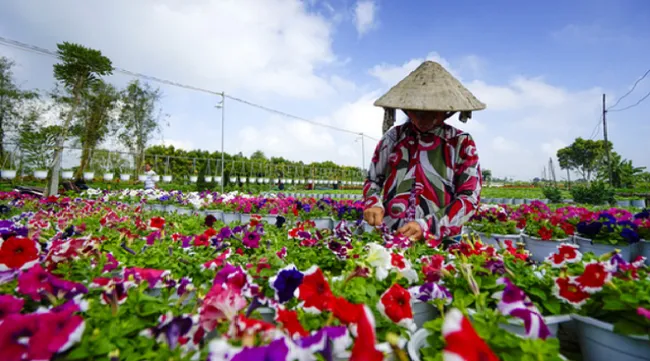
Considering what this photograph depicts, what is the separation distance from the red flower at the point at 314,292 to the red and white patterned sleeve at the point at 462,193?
1.24 m

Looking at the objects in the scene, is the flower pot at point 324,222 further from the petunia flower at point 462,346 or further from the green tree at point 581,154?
the green tree at point 581,154

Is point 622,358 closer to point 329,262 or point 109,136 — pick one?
point 329,262

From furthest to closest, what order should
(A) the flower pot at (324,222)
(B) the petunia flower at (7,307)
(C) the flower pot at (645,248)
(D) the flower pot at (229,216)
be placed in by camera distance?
(D) the flower pot at (229,216) → (A) the flower pot at (324,222) → (C) the flower pot at (645,248) → (B) the petunia flower at (7,307)

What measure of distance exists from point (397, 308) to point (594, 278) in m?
0.59

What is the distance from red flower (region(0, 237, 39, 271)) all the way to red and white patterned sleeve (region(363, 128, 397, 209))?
1.75 m

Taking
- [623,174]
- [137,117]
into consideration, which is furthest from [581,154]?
[137,117]

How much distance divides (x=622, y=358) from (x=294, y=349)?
2.92 feet

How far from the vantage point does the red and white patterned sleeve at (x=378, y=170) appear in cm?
239

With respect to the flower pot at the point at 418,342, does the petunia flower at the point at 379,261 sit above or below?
above

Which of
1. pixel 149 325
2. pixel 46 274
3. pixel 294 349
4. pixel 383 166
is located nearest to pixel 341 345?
pixel 294 349

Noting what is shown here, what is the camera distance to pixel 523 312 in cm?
79

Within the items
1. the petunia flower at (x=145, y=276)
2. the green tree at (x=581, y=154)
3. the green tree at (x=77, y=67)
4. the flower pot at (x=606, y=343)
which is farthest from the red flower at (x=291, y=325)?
the green tree at (x=581, y=154)

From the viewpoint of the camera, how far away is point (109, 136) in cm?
2302

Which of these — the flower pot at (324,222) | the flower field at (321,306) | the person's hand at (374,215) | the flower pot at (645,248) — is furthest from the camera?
the flower pot at (324,222)
